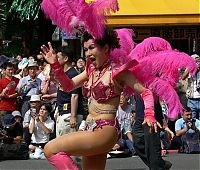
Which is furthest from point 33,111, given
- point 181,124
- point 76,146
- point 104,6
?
point 76,146

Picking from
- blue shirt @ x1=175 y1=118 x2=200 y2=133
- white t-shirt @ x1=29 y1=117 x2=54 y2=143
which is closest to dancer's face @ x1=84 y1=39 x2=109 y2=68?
white t-shirt @ x1=29 y1=117 x2=54 y2=143

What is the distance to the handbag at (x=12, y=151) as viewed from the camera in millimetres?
9844

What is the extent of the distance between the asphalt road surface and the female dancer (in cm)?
396

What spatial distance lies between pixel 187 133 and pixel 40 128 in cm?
267

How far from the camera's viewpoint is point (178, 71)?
552 cm

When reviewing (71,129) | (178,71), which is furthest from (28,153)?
(178,71)

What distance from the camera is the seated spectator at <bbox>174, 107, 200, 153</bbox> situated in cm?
1054

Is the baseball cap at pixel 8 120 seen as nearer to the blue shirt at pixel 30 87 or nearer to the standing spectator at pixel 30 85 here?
the standing spectator at pixel 30 85

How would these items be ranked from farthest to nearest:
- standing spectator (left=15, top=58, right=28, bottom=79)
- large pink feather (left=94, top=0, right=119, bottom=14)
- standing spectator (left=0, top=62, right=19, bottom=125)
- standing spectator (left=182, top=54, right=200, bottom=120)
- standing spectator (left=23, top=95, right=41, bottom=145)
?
standing spectator (left=15, top=58, right=28, bottom=79) < standing spectator (left=182, top=54, right=200, bottom=120) < standing spectator (left=0, top=62, right=19, bottom=125) < standing spectator (left=23, top=95, right=41, bottom=145) < large pink feather (left=94, top=0, right=119, bottom=14)

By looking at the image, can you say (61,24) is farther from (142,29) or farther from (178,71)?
(142,29)

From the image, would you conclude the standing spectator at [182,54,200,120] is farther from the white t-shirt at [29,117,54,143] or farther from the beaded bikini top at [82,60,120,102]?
the beaded bikini top at [82,60,120,102]

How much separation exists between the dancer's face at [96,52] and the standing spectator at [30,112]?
209 inches

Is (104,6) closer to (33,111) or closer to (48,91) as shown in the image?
(33,111)

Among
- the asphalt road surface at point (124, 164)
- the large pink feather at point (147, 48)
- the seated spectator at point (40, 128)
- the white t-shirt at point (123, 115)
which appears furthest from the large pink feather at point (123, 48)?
the white t-shirt at point (123, 115)
